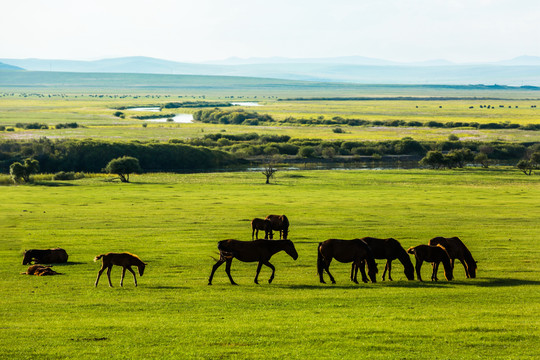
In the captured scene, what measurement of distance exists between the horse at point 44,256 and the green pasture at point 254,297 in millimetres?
456

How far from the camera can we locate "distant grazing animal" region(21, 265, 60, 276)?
66.0 ft

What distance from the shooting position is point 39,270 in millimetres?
20281

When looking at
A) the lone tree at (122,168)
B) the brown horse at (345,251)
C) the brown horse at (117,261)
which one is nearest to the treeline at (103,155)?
the lone tree at (122,168)

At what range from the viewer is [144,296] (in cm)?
1681

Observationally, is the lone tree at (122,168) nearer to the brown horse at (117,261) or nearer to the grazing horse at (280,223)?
the grazing horse at (280,223)

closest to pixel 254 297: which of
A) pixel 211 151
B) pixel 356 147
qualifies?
pixel 211 151

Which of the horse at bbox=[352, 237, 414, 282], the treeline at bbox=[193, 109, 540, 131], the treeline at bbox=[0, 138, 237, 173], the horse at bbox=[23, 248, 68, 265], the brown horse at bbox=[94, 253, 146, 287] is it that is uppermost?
the horse at bbox=[352, 237, 414, 282]

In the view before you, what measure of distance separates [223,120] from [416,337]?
165399 mm

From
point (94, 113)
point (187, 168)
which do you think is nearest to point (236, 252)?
point (187, 168)

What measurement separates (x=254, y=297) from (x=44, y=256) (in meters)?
9.38

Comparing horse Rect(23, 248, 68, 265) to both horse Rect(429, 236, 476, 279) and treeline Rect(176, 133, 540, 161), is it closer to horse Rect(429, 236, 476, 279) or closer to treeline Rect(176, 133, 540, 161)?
horse Rect(429, 236, 476, 279)

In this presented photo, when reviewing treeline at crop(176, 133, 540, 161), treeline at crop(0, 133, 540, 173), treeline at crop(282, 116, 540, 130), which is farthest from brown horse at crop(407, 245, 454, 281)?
treeline at crop(282, 116, 540, 130)

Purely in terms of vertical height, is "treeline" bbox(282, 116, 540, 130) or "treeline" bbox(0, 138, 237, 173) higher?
"treeline" bbox(282, 116, 540, 130)

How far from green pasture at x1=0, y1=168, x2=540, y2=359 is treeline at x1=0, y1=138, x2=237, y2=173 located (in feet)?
177
